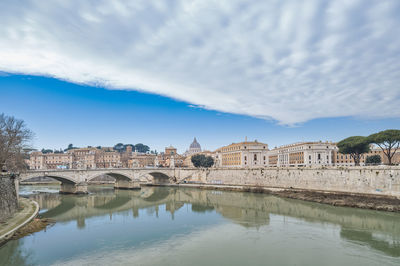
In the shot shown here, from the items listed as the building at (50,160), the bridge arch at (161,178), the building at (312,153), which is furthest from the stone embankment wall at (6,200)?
the building at (50,160)

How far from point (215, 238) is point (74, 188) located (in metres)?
32.2

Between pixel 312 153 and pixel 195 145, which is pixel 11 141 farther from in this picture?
pixel 195 145

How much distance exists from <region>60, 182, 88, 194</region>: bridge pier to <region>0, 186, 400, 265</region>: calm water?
12.5 metres

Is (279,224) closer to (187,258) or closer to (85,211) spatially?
(187,258)

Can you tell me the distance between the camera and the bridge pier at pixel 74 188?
42.6m

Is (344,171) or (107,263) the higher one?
(344,171)

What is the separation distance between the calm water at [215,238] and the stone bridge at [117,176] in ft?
34.1

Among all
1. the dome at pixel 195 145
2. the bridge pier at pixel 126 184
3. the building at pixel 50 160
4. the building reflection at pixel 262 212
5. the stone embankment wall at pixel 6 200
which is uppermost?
the dome at pixel 195 145

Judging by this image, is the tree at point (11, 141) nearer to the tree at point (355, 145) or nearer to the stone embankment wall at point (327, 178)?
the stone embankment wall at point (327, 178)

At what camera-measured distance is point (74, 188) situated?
1699 inches

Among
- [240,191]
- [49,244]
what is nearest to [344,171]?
[240,191]

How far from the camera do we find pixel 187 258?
14297 millimetres

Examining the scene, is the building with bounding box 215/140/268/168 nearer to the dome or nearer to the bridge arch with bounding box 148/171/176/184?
the bridge arch with bounding box 148/171/176/184

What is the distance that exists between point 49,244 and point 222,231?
11.0 metres
